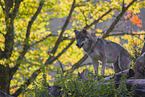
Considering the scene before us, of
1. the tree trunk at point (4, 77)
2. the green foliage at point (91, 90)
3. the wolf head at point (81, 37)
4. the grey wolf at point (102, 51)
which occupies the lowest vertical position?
the tree trunk at point (4, 77)

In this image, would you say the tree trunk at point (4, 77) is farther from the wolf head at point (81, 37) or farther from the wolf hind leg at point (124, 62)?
the wolf hind leg at point (124, 62)

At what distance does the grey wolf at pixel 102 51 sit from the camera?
258 inches

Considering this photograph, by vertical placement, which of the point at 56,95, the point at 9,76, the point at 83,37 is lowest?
the point at 9,76

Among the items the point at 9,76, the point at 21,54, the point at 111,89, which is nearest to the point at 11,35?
the point at 21,54

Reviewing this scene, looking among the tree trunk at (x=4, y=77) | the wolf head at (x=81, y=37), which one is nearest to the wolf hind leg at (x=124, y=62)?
the wolf head at (x=81, y=37)

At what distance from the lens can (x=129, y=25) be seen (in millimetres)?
22938

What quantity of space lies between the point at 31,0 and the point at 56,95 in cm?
851

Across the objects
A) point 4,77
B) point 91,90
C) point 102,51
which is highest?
point 102,51

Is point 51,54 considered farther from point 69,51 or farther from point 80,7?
point 80,7

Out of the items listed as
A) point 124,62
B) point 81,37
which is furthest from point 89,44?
point 124,62

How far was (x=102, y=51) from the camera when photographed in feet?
21.7

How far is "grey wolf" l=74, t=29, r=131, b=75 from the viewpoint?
656cm

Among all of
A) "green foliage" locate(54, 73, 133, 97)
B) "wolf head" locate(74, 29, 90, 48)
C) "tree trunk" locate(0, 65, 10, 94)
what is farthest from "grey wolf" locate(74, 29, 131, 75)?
"tree trunk" locate(0, 65, 10, 94)

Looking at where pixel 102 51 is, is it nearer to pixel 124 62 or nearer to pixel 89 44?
pixel 89 44
